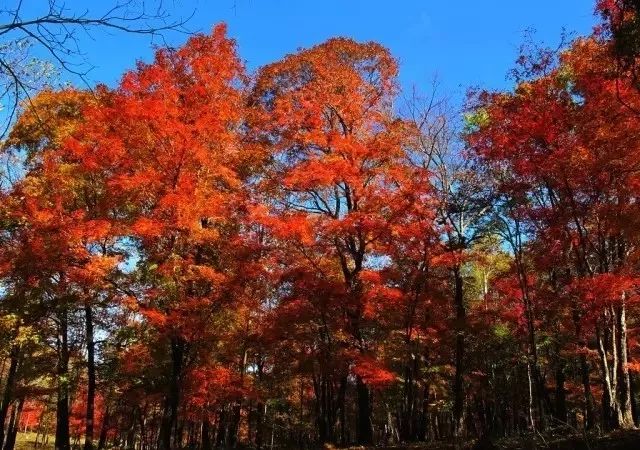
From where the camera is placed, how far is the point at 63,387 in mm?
16734

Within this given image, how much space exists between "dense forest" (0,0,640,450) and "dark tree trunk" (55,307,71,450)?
0.10 m

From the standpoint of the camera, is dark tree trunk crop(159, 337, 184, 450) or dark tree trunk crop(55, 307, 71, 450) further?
dark tree trunk crop(55, 307, 71, 450)

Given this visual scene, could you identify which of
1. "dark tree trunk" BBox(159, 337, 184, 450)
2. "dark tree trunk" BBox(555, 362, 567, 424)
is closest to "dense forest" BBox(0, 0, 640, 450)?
"dark tree trunk" BBox(159, 337, 184, 450)

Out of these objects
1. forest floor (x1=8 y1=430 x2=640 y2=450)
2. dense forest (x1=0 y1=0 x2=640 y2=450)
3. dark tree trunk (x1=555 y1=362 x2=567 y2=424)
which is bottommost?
forest floor (x1=8 y1=430 x2=640 y2=450)

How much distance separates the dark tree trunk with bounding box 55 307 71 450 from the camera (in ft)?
55.2

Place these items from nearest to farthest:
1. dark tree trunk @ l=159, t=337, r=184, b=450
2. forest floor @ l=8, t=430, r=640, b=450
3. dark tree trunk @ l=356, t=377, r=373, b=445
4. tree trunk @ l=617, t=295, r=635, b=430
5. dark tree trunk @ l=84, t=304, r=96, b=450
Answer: forest floor @ l=8, t=430, r=640, b=450
tree trunk @ l=617, t=295, r=635, b=430
dark tree trunk @ l=159, t=337, r=184, b=450
dark tree trunk @ l=356, t=377, r=373, b=445
dark tree trunk @ l=84, t=304, r=96, b=450

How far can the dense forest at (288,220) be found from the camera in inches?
556

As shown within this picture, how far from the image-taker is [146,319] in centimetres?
1538

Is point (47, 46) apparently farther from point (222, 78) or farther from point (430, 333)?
point (430, 333)

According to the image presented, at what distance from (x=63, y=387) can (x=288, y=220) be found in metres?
9.02

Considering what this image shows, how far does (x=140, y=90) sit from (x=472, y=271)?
25.5 meters

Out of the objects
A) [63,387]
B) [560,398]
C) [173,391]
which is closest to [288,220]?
[173,391]

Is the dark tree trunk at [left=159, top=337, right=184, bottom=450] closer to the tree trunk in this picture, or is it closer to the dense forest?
the dense forest

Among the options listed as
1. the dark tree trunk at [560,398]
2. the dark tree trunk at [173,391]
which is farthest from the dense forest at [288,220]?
the dark tree trunk at [560,398]
